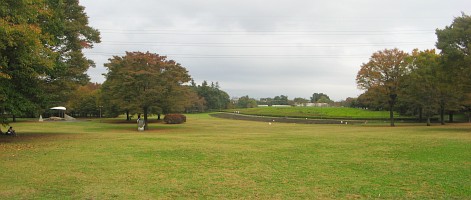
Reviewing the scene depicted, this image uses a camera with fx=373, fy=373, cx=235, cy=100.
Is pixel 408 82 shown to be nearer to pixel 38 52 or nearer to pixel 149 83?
pixel 149 83

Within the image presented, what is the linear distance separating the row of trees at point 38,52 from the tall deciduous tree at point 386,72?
31836 mm

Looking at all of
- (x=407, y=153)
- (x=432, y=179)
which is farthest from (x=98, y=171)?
(x=407, y=153)

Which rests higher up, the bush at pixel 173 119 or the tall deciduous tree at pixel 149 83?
the tall deciduous tree at pixel 149 83

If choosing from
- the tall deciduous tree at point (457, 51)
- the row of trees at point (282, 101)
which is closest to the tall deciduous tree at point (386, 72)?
the tall deciduous tree at point (457, 51)

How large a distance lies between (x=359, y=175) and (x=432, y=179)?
1.67m

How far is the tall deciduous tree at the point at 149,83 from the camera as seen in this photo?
3662 centimetres

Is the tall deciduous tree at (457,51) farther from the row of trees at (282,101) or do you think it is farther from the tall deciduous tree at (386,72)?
the row of trees at (282,101)

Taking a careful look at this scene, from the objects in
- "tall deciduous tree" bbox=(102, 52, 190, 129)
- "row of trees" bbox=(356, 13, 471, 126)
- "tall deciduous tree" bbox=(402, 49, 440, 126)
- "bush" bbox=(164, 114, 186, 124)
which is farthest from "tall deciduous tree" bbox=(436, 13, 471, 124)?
"bush" bbox=(164, 114, 186, 124)

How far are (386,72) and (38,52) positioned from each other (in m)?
39.4

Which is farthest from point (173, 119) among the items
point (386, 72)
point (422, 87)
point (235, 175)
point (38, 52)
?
point (235, 175)

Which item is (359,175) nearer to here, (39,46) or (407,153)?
(407,153)

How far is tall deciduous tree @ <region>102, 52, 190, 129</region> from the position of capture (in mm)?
36619

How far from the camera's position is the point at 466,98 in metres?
43.2

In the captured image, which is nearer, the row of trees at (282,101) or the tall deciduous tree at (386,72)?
the tall deciduous tree at (386,72)
